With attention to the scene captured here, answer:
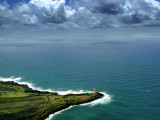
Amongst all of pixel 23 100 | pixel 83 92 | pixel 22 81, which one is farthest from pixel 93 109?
pixel 22 81

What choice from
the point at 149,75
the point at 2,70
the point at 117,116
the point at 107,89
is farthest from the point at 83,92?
the point at 2,70

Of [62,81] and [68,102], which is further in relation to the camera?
[62,81]

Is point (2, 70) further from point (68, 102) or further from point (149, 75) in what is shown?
point (149, 75)

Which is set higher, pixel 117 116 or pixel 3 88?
pixel 3 88

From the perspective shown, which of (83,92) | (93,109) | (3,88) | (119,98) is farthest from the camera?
(3,88)

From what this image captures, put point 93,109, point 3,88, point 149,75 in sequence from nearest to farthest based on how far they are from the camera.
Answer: point 93,109 < point 3,88 < point 149,75

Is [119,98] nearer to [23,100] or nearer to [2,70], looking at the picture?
[23,100]
